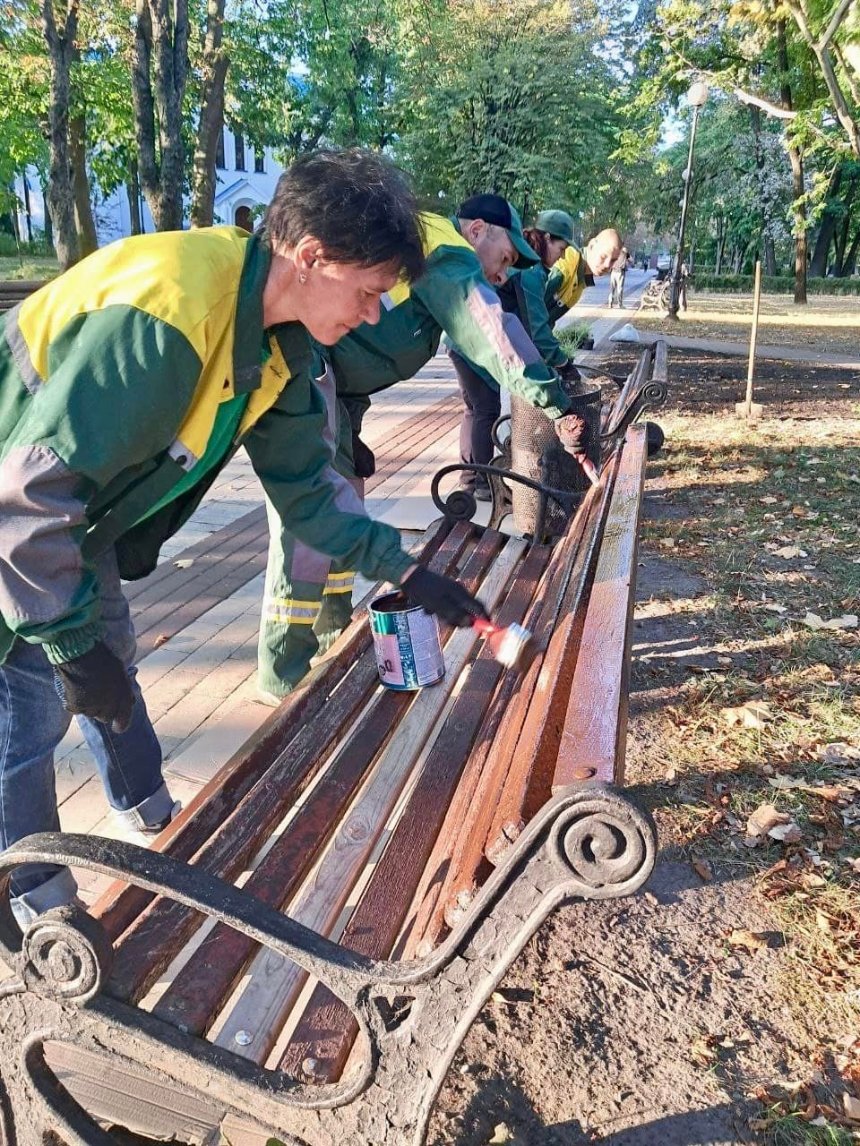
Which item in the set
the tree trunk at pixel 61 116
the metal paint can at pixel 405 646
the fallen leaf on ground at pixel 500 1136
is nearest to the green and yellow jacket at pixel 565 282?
the metal paint can at pixel 405 646

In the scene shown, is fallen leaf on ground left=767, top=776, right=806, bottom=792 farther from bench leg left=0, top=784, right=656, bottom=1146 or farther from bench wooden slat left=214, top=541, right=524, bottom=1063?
bench leg left=0, top=784, right=656, bottom=1146

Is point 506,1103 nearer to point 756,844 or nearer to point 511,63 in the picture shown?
point 756,844

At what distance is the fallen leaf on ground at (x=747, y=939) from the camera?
2.31 m

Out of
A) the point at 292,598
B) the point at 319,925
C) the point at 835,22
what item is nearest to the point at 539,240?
the point at 292,598

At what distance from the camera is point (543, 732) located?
153cm

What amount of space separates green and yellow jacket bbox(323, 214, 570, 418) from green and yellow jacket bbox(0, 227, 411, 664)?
3.97 ft

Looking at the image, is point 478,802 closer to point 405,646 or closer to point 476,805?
point 476,805

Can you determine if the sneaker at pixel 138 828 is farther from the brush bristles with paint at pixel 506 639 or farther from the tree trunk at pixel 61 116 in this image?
the tree trunk at pixel 61 116

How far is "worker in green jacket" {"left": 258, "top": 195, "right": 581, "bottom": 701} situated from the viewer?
9.84ft

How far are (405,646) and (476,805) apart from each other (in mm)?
730

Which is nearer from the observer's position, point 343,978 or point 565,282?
point 343,978

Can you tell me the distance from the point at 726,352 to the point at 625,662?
15024mm

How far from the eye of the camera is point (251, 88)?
20.8m

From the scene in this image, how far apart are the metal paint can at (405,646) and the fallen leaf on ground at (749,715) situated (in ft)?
4.50
